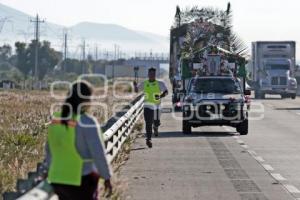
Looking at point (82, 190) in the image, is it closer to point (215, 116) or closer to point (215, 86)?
point (215, 116)

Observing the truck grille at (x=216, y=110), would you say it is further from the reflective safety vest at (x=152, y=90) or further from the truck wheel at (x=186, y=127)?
the reflective safety vest at (x=152, y=90)

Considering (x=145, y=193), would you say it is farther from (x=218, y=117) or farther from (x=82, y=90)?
(x=218, y=117)

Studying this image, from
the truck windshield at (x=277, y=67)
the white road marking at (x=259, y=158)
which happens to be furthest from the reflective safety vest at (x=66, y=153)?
the truck windshield at (x=277, y=67)

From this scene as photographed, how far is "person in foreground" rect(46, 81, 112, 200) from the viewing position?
714 centimetres

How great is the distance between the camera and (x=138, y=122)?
28.1 meters

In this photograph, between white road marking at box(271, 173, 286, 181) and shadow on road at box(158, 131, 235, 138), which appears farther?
shadow on road at box(158, 131, 235, 138)

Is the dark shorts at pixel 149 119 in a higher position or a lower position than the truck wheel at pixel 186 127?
higher

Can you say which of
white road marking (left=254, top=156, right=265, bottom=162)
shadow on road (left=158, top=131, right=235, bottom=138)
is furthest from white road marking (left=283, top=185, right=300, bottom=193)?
shadow on road (left=158, top=131, right=235, bottom=138)

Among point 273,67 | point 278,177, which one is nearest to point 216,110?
point 278,177

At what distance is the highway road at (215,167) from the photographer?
1293cm

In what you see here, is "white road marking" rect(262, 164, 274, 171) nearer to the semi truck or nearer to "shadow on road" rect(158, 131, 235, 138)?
"shadow on road" rect(158, 131, 235, 138)

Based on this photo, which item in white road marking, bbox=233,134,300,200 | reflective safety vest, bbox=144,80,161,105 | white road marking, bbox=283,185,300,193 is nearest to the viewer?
white road marking, bbox=283,185,300,193

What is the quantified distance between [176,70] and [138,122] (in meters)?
17.8

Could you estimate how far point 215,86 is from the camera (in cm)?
2611
